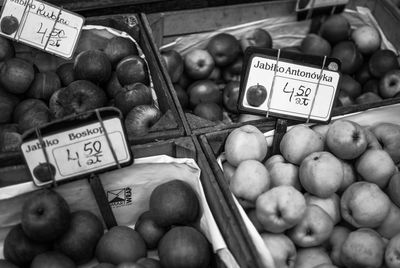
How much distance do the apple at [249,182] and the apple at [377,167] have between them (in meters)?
0.41

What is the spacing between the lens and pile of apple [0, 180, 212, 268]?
142 cm

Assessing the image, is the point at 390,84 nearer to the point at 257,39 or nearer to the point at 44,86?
the point at 257,39

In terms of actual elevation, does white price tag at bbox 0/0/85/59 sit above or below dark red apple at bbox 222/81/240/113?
above

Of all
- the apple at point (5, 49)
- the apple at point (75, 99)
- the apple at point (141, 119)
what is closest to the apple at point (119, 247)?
the apple at point (141, 119)

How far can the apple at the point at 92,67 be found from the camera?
2.03m

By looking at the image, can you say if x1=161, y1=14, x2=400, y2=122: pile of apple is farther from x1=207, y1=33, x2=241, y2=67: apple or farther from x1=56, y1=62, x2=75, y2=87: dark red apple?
x1=56, y1=62, x2=75, y2=87: dark red apple

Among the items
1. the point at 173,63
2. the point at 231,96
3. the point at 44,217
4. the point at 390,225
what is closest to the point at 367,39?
the point at 231,96

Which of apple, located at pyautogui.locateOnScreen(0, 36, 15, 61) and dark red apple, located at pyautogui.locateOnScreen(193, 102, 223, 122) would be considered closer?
apple, located at pyautogui.locateOnScreen(0, 36, 15, 61)

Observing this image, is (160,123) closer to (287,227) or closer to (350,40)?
(287,227)

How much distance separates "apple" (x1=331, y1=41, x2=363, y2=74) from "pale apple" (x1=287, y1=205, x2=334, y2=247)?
1322 millimetres

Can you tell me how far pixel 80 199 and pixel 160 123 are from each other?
17.6 inches

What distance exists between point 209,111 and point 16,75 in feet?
3.25

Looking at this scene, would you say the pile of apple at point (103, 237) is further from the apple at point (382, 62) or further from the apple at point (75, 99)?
the apple at point (382, 62)

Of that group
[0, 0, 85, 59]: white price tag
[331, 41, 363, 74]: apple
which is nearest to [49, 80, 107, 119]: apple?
[0, 0, 85, 59]: white price tag
